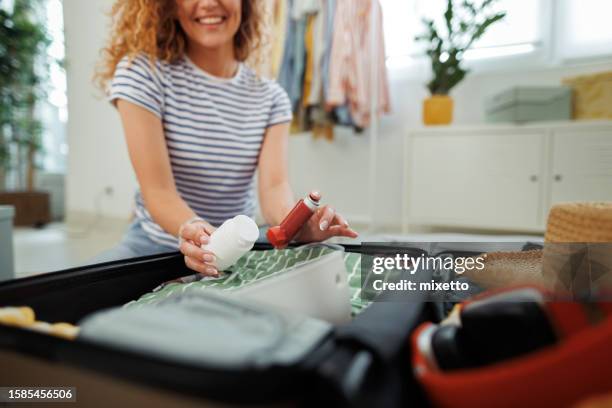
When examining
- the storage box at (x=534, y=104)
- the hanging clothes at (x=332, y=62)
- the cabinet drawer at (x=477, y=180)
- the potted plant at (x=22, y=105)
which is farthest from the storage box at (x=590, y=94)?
the potted plant at (x=22, y=105)

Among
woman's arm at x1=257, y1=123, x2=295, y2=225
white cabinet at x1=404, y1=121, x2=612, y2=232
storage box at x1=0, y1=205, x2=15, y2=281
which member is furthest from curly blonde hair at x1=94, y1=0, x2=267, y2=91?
white cabinet at x1=404, y1=121, x2=612, y2=232

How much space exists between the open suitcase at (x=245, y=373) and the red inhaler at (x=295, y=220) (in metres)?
0.13

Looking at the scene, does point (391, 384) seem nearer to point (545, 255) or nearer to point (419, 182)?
point (545, 255)

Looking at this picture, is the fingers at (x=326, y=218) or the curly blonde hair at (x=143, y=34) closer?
the fingers at (x=326, y=218)

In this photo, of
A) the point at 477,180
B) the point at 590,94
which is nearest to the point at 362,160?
the point at 477,180

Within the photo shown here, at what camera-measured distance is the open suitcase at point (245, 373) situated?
151 mm

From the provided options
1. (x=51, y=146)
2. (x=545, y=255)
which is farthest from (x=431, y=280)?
(x=51, y=146)

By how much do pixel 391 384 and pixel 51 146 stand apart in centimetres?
298

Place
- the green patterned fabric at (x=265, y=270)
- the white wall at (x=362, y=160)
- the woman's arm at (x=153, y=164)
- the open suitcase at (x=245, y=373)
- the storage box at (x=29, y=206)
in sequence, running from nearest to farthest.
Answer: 1. the open suitcase at (x=245, y=373)
2. the green patterned fabric at (x=265, y=270)
3. the woman's arm at (x=153, y=164)
4. the white wall at (x=362, y=160)
5. the storage box at (x=29, y=206)

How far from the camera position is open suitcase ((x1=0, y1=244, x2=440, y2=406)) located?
15 cm

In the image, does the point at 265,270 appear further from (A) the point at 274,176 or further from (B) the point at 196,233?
(A) the point at 274,176

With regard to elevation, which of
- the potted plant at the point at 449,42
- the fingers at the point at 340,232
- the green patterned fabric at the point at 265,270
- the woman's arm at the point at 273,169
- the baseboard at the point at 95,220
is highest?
the potted plant at the point at 449,42

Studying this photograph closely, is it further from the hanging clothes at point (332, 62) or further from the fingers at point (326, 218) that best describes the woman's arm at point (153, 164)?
the hanging clothes at point (332, 62)

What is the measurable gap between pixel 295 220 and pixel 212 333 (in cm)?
19
